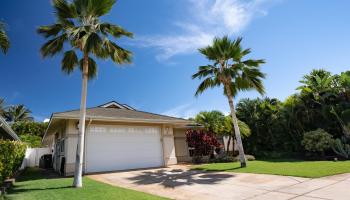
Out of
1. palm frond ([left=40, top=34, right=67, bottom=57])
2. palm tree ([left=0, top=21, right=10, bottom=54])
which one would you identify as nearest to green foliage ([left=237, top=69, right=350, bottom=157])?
palm frond ([left=40, top=34, right=67, bottom=57])

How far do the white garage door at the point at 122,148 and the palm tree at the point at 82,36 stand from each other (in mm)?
4528

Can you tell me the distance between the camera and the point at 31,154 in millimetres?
26734

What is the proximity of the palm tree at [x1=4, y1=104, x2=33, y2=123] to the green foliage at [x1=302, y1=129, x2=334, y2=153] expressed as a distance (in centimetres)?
4885

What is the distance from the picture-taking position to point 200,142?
64.8 ft

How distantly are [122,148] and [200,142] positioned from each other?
24.3 feet

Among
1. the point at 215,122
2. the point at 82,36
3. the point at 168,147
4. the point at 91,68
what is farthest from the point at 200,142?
the point at 82,36

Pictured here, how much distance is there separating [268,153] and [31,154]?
2643 cm

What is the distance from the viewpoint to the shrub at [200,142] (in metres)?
19.6

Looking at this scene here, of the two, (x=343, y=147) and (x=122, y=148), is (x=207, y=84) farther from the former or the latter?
(x=343, y=147)

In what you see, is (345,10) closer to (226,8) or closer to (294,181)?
(226,8)

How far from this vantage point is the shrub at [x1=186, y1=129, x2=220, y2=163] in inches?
771

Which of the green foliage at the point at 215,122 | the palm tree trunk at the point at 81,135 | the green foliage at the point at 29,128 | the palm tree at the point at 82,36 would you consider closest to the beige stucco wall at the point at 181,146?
the green foliage at the point at 215,122

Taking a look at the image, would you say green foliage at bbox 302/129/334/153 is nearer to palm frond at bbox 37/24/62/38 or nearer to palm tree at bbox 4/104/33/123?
palm frond at bbox 37/24/62/38

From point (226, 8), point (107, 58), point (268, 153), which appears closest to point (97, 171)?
point (107, 58)
